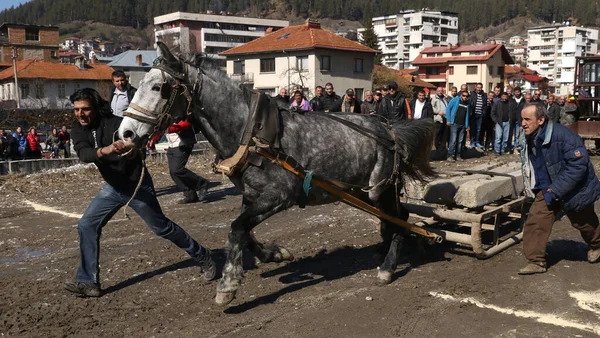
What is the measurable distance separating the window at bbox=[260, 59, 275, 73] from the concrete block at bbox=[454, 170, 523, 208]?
1894 inches

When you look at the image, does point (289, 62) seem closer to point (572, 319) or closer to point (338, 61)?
point (338, 61)

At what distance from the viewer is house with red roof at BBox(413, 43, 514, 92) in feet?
247

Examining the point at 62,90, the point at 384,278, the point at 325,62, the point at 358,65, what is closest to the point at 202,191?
the point at 384,278

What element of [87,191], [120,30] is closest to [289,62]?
[87,191]

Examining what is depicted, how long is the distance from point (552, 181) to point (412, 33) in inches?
5237

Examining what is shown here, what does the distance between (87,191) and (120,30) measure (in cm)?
20223

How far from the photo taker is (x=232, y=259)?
16.1ft

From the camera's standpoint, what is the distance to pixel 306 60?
169 feet

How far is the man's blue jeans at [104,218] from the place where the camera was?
17.8ft

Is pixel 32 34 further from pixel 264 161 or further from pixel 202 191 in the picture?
pixel 264 161

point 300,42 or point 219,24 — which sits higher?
point 219,24

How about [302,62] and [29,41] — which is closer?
[302,62]

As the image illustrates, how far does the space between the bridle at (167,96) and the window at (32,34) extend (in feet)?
309

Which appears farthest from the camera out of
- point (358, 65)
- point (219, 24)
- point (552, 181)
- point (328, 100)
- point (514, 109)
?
point (219, 24)
